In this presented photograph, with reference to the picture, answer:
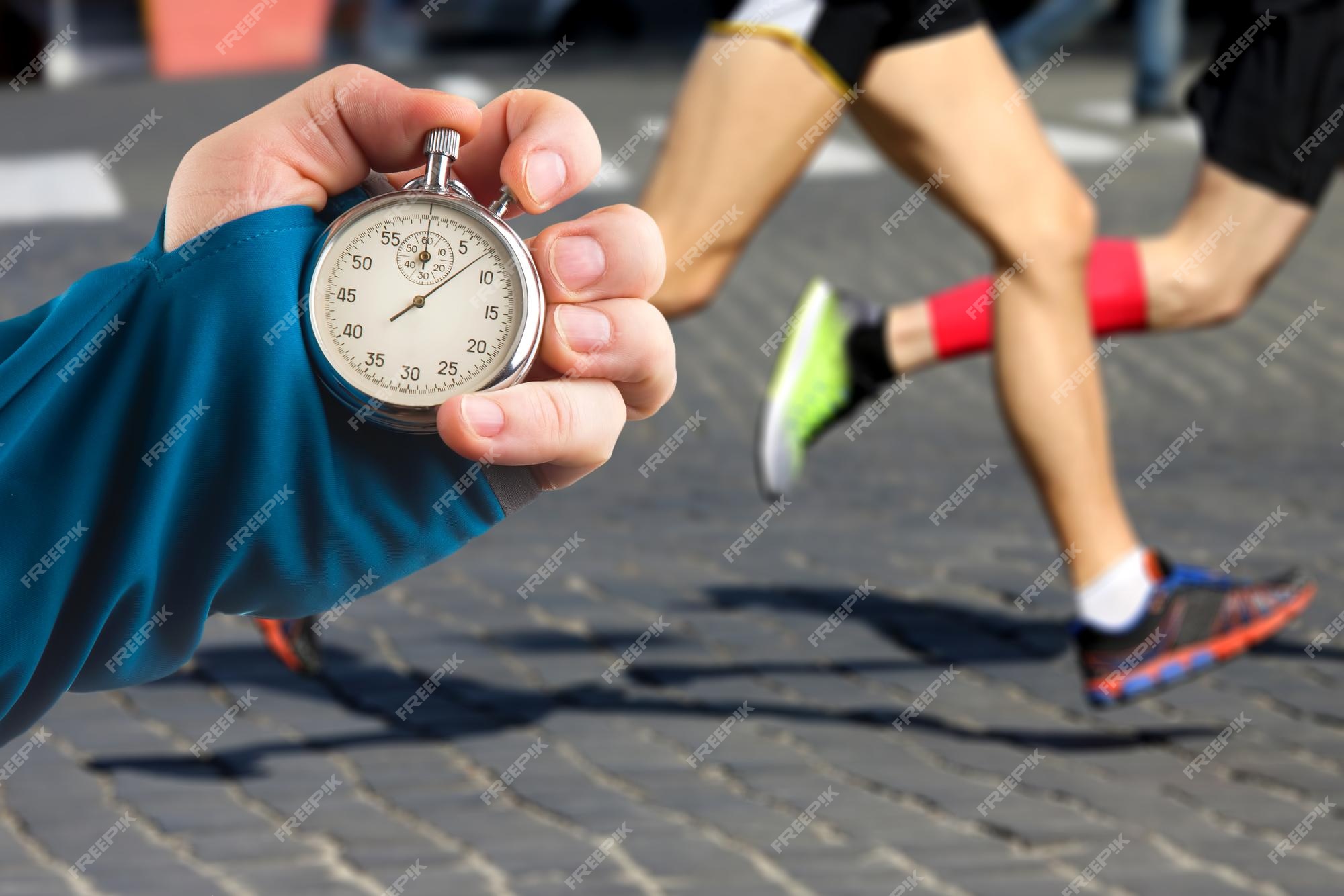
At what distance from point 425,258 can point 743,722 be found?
2795 millimetres

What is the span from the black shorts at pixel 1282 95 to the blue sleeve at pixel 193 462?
130 inches

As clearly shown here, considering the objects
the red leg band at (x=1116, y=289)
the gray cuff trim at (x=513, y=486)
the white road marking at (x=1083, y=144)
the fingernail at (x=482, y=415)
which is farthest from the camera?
the white road marking at (x=1083, y=144)

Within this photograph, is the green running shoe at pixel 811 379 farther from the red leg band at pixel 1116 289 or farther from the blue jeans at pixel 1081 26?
the blue jeans at pixel 1081 26

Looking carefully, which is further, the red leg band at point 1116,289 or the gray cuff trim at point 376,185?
the red leg band at point 1116,289

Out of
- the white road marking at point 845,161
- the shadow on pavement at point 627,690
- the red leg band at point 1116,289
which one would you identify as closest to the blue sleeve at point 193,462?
the shadow on pavement at point 627,690

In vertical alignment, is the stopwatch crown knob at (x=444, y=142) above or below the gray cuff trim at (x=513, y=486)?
above

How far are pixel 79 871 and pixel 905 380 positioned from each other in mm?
5135

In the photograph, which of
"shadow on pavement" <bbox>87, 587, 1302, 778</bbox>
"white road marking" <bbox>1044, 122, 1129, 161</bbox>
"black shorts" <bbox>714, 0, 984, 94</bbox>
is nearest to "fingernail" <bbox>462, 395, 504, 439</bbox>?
"shadow on pavement" <bbox>87, 587, 1302, 778</bbox>

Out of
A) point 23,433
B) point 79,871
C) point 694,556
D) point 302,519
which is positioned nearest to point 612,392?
point 302,519

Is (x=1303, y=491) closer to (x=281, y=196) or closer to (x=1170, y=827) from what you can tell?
(x=1170, y=827)

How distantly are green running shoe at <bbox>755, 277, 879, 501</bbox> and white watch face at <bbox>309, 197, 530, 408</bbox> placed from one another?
349cm

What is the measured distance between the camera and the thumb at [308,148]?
4.35ft

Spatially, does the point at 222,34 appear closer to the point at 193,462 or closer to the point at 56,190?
the point at 56,190

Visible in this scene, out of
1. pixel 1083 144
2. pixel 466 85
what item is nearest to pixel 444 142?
pixel 1083 144
